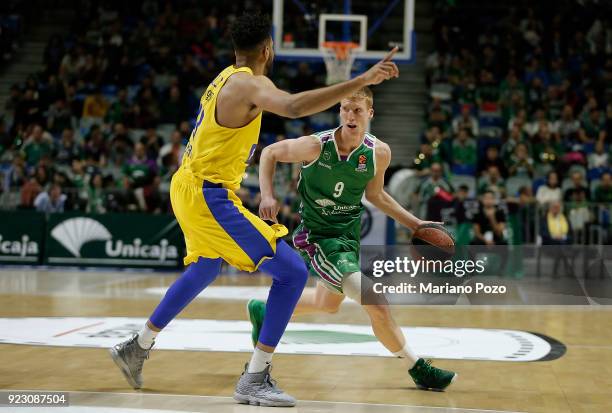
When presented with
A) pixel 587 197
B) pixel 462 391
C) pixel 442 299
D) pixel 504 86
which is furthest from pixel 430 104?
pixel 462 391

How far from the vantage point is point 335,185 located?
6.41 m

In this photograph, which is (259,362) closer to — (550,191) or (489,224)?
(489,224)

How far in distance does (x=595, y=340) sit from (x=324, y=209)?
344 cm

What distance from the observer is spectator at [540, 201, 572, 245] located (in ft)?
48.6

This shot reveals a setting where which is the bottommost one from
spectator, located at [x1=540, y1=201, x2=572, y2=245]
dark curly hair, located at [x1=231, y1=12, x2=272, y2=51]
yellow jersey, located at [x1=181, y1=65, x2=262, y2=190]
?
spectator, located at [x1=540, y1=201, x2=572, y2=245]

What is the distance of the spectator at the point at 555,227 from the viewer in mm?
14812

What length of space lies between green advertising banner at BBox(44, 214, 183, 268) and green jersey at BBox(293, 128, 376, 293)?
923cm

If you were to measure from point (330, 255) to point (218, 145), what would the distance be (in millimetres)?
1251

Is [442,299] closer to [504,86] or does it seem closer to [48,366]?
[48,366]

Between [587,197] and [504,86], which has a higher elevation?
[504,86]

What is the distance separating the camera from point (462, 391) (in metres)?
5.96

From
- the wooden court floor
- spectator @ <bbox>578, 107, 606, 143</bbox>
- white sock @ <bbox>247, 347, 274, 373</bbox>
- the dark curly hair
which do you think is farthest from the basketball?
spectator @ <bbox>578, 107, 606, 143</bbox>

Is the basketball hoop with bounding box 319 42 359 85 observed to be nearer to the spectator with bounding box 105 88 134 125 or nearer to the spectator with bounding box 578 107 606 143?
the spectator with bounding box 578 107 606 143

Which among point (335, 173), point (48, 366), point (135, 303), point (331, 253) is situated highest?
point (335, 173)
